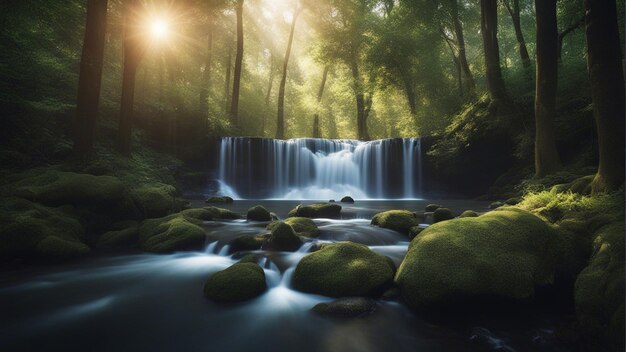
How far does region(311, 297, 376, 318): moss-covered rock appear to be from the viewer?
4.56 m

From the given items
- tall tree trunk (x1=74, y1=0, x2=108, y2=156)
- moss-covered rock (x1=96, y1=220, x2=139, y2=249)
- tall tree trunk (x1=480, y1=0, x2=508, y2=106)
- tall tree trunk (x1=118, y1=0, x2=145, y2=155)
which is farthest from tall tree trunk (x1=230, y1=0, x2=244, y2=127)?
moss-covered rock (x1=96, y1=220, x2=139, y2=249)

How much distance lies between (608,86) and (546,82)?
14.8 feet

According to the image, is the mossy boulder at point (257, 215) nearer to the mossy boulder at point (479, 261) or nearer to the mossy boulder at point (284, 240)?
the mossy boulder at point (284, 240)

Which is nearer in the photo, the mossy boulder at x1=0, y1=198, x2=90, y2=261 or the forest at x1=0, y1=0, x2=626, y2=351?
the forest at x1=0, y1=0, x2=626, y2=351

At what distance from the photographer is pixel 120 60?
2561 cm

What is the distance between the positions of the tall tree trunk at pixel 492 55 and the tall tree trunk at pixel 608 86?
1178 cm

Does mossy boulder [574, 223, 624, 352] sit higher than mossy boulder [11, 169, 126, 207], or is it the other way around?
mossy boulder [11, 169, 126, 207]

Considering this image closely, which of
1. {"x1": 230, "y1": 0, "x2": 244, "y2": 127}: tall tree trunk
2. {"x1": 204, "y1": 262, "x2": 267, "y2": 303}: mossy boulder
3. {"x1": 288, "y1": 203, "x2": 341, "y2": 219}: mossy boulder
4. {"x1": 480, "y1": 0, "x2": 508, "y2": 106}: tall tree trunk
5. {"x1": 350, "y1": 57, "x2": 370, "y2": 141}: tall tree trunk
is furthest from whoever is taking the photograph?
{"x1": 350, "y1": 57, "x2": 370, "y2": 141}: tall tree trunk

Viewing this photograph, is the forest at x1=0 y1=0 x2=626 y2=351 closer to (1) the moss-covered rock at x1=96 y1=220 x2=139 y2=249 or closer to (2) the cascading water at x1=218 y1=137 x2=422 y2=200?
(1) the moss-covered rock at x1=96 y1=220 x2=139 y2=249

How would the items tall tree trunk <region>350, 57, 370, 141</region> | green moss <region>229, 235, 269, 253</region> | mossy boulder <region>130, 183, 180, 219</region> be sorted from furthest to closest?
tall tree trunk <region>350, 57, 370, 141</region> → mossy boulder <region>130, 183, 180, 219</region> → green moss <region>229, 235, 269, 253</region>

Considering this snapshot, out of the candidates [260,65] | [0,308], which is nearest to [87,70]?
[0,308]

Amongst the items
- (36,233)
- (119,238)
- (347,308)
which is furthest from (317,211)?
(36,233)

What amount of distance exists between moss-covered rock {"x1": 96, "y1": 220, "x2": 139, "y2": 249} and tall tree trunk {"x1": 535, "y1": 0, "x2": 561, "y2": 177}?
488 inches

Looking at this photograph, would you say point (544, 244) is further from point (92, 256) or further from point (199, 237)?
point (92, 256)
